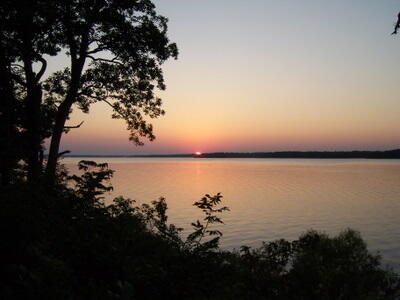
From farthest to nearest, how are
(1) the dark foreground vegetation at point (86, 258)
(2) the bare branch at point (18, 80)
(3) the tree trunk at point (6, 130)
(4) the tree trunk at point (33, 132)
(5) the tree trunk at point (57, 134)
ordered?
1. (5) the tree trunk at point (57, 134)
2. (2) the bare branch at point (18, 80)
3. (4) the tree trunk at point (33, 132)
4. (3) the tree trunk at point (6, 130)
5. (1) the dark foreground vegetation at point (86, 258)

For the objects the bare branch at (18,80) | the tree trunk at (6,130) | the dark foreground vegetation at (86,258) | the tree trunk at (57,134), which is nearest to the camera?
the dark foreground vegetation at (86,258)

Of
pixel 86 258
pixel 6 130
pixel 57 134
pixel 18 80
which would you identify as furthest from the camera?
pixel 57 134

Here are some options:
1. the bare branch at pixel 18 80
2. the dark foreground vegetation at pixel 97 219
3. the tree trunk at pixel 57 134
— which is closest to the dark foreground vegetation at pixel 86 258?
the dark foreground vegetation at pixel 97 219

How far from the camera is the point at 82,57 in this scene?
2052 cm

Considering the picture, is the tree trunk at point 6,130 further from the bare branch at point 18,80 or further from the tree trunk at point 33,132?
the bare branch at point 18,80

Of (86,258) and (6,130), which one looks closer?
(86,258)

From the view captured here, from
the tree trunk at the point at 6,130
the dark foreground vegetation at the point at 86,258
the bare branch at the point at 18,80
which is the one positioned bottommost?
the dark foreground vegetation at the point at 86,258

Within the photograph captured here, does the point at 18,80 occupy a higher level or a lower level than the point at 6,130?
higher

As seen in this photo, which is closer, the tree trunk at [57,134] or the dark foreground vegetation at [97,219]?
the dark foreground vegetation at [97,219]

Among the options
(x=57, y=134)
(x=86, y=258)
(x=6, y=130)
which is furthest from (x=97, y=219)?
(x=57, y=134)

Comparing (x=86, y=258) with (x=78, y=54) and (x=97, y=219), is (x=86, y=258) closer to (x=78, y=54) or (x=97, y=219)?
(x=97, y=219)

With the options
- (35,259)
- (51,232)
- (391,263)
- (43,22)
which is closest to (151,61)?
(43,22)

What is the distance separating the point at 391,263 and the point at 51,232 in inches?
1274

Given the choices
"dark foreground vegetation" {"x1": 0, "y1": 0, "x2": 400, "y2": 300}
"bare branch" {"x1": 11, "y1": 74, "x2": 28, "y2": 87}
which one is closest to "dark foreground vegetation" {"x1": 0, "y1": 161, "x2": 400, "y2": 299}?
"dark foreground vegetation" {"x1": 0, "y1": 0, "x2": 400, "y2": 300}
